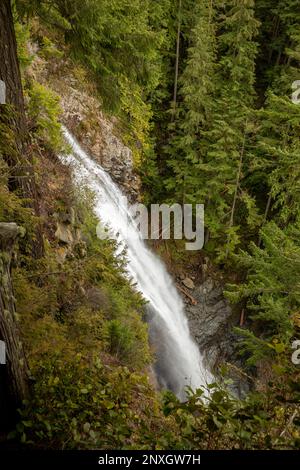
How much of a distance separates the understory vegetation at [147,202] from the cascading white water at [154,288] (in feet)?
4.37

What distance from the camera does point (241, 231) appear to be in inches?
Answer: 798

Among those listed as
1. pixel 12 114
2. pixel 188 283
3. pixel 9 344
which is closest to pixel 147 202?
pixel 188 283

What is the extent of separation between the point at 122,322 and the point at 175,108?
14.1 meters

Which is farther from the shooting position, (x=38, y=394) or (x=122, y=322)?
(x=122, y=322)

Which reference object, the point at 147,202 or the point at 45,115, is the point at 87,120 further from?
the point at 45,115

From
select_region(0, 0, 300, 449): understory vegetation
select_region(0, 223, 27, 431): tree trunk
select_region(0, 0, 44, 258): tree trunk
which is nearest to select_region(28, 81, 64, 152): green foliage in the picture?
select_region(0, 0, 300, 449): understory vegetation

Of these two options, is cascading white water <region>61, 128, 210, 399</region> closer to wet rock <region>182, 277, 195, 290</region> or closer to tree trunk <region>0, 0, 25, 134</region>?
wet rock <region>182, 277, 195, 290</region>

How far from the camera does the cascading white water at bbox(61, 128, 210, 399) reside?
45.4ft

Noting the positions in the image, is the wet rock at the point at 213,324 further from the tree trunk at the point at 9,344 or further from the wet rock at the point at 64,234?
the tree trunk at the point at 9,344

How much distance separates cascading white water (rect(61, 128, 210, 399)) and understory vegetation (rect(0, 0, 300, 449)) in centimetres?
133

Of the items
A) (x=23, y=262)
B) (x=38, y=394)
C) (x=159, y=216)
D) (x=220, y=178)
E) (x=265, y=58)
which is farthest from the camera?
(x=265, y=58)

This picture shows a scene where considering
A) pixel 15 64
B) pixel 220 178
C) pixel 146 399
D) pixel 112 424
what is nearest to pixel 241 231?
pixel 220 178

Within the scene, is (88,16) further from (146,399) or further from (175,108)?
(175,108)

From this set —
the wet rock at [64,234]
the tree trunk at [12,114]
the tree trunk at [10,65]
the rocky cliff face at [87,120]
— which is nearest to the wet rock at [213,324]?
the rocky cliff face at [87,120]
